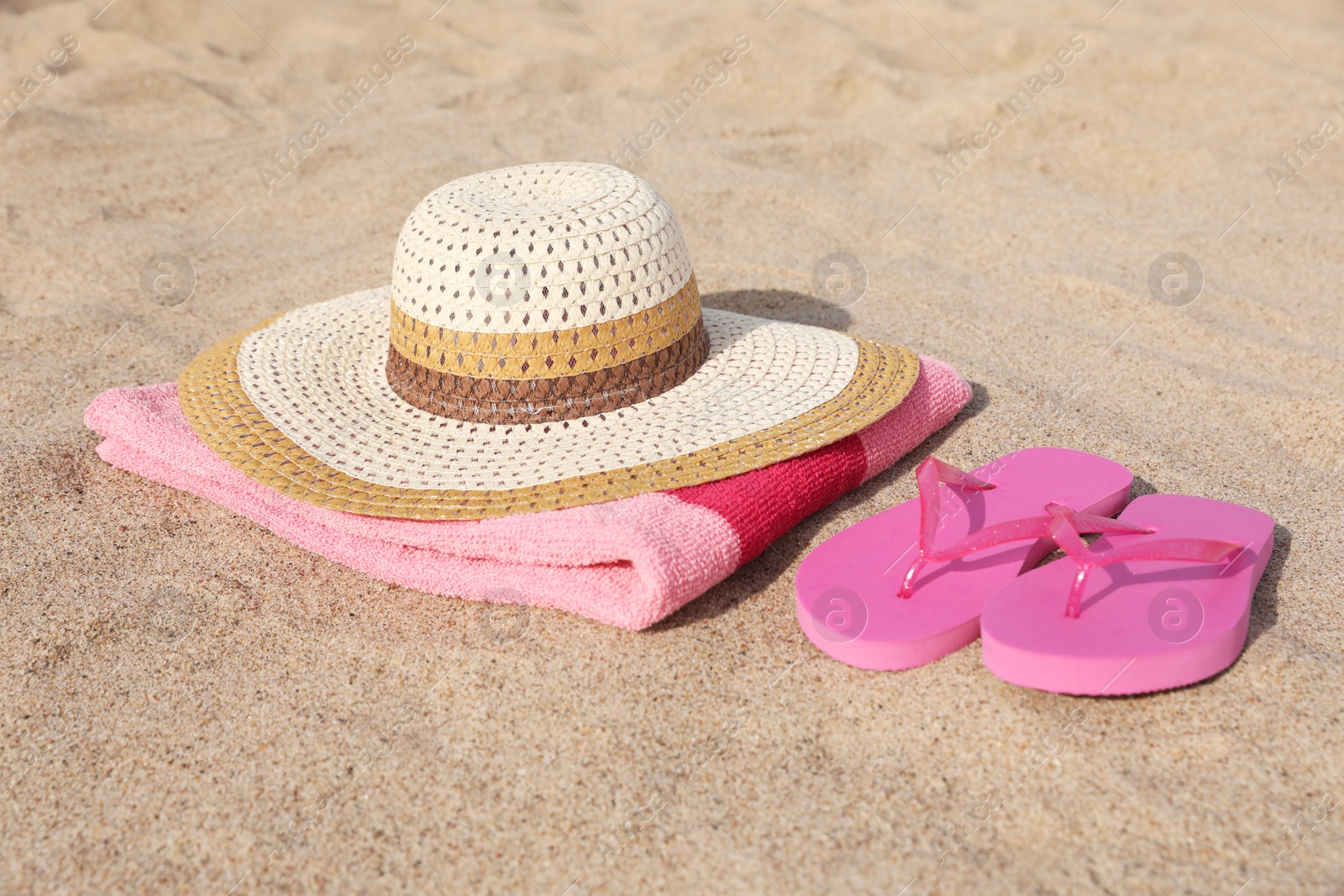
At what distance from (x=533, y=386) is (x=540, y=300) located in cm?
16

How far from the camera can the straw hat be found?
176cm

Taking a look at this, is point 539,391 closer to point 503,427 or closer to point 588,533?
point 503,427

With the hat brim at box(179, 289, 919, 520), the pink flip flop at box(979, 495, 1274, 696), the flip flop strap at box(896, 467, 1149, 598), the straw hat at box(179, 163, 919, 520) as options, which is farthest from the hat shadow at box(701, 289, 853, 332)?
the pink flip flop at box(979, 495, 1274, 696)

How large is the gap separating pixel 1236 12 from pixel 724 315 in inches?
153

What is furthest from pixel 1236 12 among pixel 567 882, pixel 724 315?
pixel 567 882

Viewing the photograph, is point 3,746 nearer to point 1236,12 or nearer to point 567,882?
point 567,882

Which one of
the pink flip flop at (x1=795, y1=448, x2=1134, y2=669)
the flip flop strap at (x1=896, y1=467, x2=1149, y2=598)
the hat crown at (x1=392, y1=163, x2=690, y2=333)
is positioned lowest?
the pink flip flop at (x1=795, y1=448, x2=1134, y2=669)

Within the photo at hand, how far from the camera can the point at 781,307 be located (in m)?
2.90

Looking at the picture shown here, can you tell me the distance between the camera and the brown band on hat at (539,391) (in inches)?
73.1

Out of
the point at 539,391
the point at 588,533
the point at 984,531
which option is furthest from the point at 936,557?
the point at 539,391

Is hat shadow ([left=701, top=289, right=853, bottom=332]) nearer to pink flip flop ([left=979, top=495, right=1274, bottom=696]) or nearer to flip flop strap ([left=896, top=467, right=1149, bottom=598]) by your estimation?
flip flop strap ([left=896, top=467, right=1149, bottom=598])

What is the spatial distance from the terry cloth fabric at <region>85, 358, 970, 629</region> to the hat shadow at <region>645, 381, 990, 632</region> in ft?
0.15

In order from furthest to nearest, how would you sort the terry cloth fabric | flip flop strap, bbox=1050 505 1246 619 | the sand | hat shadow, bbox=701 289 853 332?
hat shadow, bbox=701 289 853 332 → the terry cloth fabric → flip flop strap, bbox=1050 505 1246 619 → the sand

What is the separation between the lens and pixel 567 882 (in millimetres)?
1284
